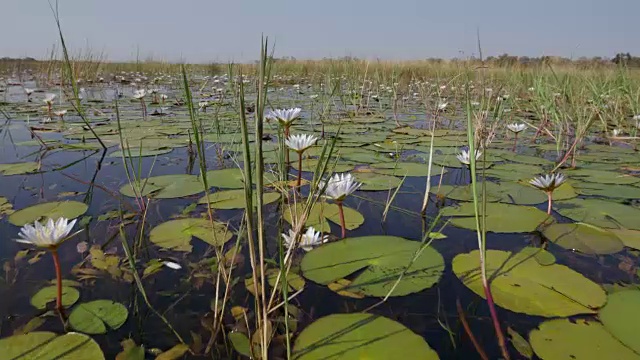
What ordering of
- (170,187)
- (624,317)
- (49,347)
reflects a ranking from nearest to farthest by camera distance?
1. (49,347)
2. (624,317)
3. (170,187)

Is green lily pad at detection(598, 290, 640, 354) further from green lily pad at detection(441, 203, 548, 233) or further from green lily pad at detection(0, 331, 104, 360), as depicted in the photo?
green lily pad at detection(0, 331, 104, 360)

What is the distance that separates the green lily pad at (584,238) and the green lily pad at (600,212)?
0.12 meters

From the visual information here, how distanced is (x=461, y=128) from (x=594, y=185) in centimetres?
267

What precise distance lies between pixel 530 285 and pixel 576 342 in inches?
11.3

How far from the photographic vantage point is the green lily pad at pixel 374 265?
1.23 metres

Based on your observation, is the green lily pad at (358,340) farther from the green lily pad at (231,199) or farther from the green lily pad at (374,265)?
the green lily pad at (231,199)

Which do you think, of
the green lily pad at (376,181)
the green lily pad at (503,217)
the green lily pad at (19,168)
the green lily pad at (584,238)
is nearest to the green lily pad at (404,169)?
the green lily pad at (376,181)

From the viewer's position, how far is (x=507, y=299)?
45.4 inches

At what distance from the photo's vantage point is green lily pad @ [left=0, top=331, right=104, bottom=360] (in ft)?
2.94

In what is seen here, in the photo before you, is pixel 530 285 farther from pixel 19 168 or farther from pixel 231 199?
pixel 19 168

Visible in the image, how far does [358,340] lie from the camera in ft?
3.17

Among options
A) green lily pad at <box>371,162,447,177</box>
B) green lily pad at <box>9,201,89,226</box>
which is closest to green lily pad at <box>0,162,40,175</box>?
green lily pad at <box>9,201,89,226</box>

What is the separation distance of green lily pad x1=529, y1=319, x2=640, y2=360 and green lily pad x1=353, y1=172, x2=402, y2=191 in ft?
3.93

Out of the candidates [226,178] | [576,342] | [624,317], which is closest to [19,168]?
[226,178]
